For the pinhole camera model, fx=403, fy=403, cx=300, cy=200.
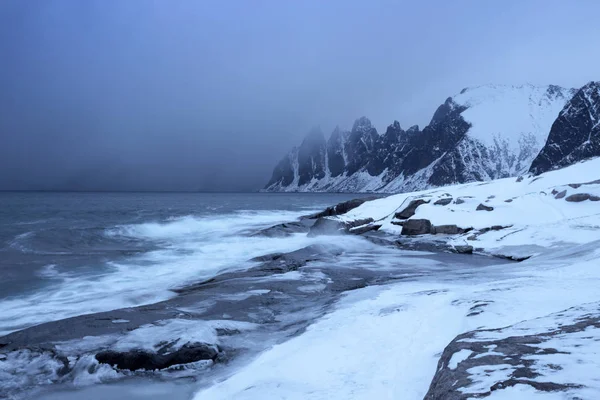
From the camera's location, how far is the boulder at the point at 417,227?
21766 millimetres

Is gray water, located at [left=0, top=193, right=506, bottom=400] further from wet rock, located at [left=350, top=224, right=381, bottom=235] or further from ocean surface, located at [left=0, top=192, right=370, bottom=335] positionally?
wet rock, located at [left=350, top=224, right=381, bottom=235]

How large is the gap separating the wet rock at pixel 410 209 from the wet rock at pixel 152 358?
20477 mm

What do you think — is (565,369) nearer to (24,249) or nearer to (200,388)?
(200,388)

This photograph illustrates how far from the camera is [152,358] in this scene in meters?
6.09

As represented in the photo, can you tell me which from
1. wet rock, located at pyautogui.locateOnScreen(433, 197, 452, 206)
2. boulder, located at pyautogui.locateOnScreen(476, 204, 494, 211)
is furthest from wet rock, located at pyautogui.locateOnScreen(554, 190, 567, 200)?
wet rock, located at pyautogui.locateOnScreen(433, 197, 452, 206)

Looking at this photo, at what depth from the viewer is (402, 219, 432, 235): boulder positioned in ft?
71.4

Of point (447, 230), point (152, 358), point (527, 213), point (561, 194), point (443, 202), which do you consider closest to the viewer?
point (152, 358)

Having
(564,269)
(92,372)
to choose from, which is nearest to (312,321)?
(92,372)

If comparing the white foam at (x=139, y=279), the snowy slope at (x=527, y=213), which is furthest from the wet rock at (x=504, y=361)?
the snowy slope at (x=527, y=213)

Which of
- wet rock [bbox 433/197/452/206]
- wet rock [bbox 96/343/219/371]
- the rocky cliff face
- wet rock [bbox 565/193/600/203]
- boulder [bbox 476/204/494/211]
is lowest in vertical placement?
wet rock [bbox 96/343/219/371]

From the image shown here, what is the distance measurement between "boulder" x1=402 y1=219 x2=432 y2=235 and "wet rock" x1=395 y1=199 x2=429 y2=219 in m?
2.67

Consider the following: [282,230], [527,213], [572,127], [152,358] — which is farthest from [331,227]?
[572,127]

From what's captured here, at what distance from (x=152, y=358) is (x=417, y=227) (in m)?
18.1

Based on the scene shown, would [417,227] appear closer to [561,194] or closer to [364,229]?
[364,229]
